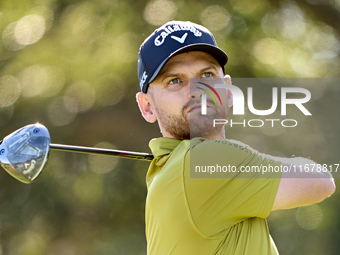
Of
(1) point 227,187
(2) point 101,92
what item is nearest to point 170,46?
(1) point 227,187

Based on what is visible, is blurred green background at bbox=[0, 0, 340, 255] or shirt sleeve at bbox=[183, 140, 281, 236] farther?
blurred green background at bbox=[0, 0, 340, 255]

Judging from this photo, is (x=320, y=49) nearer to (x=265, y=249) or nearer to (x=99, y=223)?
(x=99, y=223)

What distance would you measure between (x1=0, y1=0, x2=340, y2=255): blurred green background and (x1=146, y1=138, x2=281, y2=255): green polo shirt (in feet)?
15.5

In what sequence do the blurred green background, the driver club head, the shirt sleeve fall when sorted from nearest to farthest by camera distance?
1. the shirt sleeve
2. the driver club head
3. the blurred green background

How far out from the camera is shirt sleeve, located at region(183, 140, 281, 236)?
1.59 m

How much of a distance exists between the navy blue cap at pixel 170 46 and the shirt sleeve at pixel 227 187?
447 millimetres

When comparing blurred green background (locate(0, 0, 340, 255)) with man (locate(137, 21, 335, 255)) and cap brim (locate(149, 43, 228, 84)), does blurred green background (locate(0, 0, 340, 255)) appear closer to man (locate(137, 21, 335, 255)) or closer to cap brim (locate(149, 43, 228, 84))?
cap brim (locate(149, 43, 228, 84))

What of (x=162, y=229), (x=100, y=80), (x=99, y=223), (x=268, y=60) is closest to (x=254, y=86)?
(x=268, y=60)

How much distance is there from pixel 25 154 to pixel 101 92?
5405mm

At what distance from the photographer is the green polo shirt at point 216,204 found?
1.60 metres

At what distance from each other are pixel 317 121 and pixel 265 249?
430cm

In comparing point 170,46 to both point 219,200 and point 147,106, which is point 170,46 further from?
point 219,200

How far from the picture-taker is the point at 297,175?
159 centimetres

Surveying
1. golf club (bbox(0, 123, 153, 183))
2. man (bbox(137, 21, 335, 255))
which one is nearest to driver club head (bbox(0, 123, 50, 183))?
golf club (bbox(0, 123, 153, 183))
